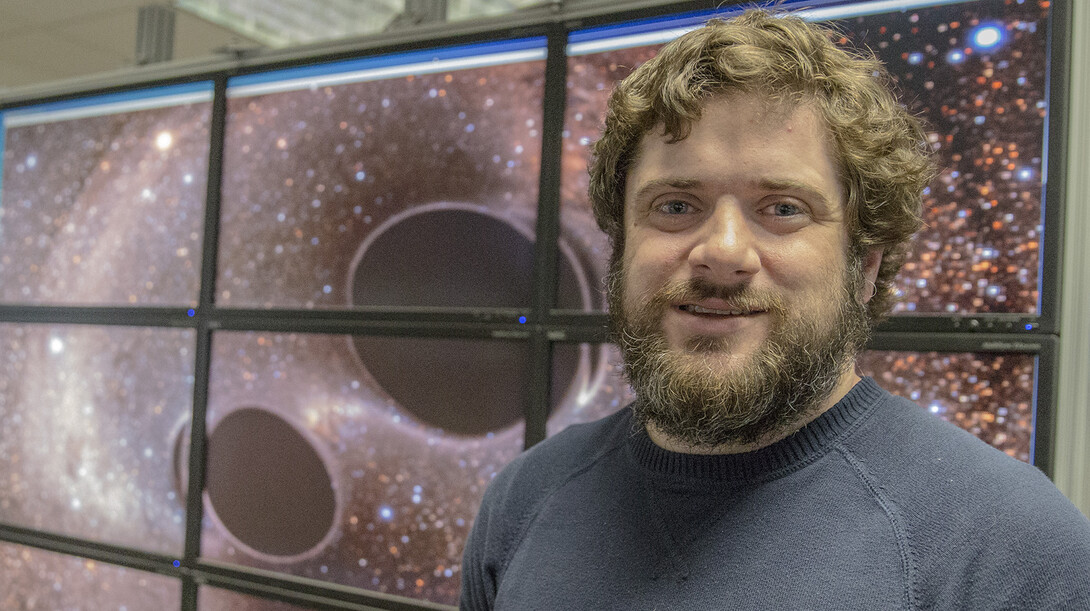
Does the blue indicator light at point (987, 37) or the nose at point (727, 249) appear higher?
the blue indicator light at point (987, 37)

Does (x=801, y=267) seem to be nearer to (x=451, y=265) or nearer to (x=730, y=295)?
(x=730, y=295)

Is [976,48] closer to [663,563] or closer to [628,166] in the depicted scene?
[628,166]

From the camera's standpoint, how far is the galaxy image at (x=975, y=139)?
3.83ft

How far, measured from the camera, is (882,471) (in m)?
A: 0.72

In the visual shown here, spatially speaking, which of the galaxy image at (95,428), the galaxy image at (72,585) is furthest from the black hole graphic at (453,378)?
the galaxy image at (72,585)

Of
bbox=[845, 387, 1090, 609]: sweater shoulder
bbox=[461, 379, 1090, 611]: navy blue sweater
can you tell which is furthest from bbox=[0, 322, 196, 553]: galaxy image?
bbox=[845, 387, 1090, 609]: sweater shoulder

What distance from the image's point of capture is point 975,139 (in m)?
1.20

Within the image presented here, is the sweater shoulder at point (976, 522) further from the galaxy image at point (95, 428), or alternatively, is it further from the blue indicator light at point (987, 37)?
the galaxy image at point (95, 428)

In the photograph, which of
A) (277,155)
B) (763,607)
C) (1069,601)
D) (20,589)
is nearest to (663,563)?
(763,607)

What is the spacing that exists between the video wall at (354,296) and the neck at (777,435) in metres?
0.49

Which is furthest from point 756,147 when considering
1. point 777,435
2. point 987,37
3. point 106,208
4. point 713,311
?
point 106,208

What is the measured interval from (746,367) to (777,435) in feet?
0.27

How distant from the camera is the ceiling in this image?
245 centimetres

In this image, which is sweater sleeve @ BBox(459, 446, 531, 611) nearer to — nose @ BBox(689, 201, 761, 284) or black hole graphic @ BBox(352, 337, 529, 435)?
nose @ BBox(689, 201, 761, 284)
